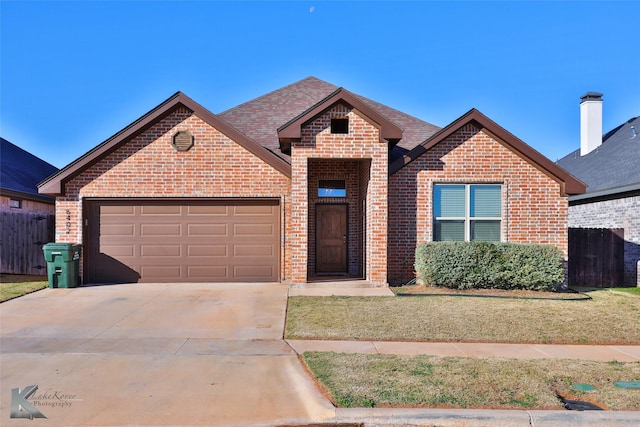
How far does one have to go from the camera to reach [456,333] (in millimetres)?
7047

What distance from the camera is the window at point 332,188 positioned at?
13.2 meters

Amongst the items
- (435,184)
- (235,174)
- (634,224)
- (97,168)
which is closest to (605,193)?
(634,224)

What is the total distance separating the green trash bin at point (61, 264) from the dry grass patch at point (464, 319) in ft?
19.4

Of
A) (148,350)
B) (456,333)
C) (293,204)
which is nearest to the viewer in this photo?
(148,350)

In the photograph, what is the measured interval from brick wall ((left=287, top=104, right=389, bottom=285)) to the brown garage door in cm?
113

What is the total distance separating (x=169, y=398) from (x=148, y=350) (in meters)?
A: 1.82

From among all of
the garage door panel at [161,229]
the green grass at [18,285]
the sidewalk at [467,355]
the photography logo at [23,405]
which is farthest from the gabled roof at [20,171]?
the photography logo at [23,405]

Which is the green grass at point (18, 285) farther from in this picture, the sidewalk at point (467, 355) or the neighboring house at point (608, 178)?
the neighboring house at point (608, 178)

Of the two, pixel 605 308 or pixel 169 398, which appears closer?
pixel 169 398

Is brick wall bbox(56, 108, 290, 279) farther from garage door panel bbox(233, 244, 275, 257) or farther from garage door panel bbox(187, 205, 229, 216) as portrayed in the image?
garage door panel bbox(233, 244, 275, 257)

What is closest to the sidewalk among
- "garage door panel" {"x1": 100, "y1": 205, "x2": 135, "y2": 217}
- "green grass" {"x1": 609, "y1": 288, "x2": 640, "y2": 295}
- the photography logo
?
the photography logo

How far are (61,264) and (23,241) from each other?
12.0 ft

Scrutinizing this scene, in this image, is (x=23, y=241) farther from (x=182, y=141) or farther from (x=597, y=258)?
(x=597, y=258)

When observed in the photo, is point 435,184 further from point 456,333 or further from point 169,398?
point 169,398
